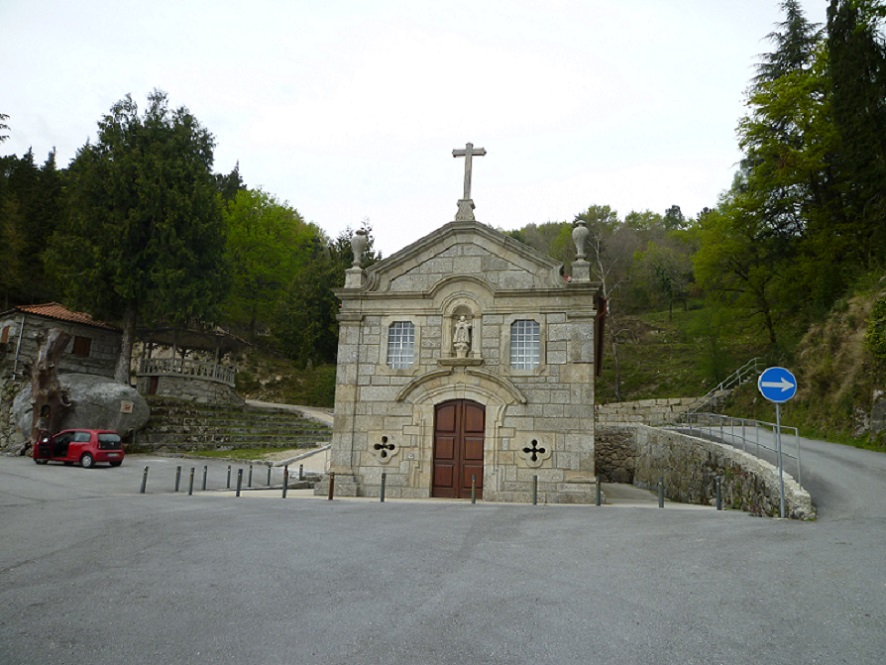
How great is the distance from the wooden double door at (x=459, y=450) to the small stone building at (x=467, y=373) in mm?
27

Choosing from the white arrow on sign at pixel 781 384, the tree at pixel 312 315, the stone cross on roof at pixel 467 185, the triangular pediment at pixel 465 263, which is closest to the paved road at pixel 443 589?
the white arrow on sign at pixel 781 384

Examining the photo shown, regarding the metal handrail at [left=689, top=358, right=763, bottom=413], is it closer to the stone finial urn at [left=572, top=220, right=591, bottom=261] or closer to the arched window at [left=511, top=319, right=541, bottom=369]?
the stone finial urn at [left=572, top=220, right=591, bottom=261]

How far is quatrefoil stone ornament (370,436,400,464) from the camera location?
16688 mm

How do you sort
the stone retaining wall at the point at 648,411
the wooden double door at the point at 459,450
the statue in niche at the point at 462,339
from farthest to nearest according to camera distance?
the stone retaining wall at the point at 648,411 → the statue in niche at the point at 462,339 → the wooden double door at the point at 459,450

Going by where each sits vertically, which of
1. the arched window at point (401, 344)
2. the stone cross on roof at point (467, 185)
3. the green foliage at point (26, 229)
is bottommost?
the arched window at point (401, 344)

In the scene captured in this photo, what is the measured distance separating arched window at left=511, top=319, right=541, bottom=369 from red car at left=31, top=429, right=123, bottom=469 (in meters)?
15.2

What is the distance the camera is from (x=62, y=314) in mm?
31344

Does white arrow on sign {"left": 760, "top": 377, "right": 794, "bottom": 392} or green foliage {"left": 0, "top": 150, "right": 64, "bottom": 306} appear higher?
green foliage {"left": 0, "top": 150, "right": 64, "bottom": 306}

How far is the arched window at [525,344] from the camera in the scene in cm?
1656

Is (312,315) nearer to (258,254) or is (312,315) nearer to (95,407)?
(258,254)

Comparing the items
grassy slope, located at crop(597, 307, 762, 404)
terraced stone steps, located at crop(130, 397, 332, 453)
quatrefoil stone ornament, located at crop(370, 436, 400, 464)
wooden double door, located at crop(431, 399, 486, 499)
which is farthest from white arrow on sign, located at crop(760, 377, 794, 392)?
grassy slope, located at crop(597, 307, 762, 404)

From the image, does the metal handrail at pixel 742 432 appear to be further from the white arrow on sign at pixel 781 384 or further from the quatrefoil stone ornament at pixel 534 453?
the quatrefoil stone ornament at pixel 534 453

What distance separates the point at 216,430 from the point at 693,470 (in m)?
21.9

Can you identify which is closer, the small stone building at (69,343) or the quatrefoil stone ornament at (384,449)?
the quatrefoil stone ornament at (384,449)
